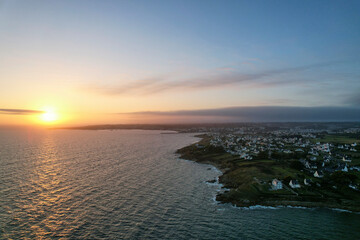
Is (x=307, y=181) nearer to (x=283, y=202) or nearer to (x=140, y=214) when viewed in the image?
(x=283, y=202)

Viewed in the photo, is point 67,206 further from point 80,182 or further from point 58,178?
point 58,178

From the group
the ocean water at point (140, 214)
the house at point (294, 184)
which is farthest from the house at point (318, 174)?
the ocean water at point (140, 214)

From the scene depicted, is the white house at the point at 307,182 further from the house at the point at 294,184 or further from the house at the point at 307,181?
the house at the point at 294,184

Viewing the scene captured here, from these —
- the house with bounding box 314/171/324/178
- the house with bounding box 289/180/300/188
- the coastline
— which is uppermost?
the house with bounding box 289/180/300/188

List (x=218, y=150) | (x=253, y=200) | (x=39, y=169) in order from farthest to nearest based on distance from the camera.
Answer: (x=218, y=150)
(x=39, y=169)
(x=253, y=200)

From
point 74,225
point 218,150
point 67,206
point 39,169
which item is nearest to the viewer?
point 74,225

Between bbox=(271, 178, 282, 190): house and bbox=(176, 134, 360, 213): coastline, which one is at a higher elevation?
bbox=(271, 178, 282, 190): house

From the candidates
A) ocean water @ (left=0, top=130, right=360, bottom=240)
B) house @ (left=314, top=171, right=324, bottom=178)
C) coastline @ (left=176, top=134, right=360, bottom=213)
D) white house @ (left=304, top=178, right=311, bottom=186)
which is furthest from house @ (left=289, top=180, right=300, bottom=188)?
house @ (left=314, top=171, right=324, bottom=178)

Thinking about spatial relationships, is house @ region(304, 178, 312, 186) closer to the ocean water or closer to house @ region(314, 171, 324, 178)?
house @ region(314, 171, 324, 178)

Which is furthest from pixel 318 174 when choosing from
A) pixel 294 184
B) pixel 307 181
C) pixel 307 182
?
pixel 294 184

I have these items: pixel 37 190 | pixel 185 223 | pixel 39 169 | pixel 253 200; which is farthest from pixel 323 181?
pixel 39 169

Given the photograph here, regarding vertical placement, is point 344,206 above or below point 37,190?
below
